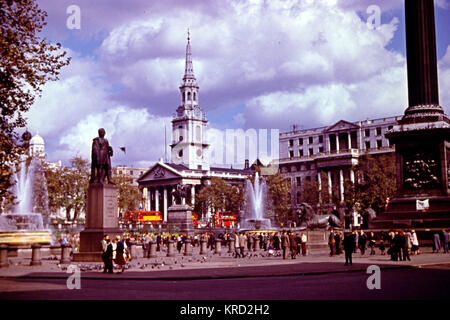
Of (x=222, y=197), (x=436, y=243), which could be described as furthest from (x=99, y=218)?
(x=222, y=197)

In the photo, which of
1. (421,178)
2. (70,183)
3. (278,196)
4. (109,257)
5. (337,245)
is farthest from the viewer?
(278,196)

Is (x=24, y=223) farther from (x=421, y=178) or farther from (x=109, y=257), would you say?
(x=421, y=178)

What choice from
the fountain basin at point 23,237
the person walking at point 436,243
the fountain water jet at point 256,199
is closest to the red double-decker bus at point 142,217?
the fountain water jet at point 256,199

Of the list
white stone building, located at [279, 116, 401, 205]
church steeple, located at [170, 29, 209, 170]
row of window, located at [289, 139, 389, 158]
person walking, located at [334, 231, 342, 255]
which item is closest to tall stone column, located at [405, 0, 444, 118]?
person walking, located at [334, 231, 342, 255]

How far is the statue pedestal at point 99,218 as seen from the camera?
33.0 m

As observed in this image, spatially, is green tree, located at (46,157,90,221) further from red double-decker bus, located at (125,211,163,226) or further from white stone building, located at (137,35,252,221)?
white stone building, located at (137,35,252,221)

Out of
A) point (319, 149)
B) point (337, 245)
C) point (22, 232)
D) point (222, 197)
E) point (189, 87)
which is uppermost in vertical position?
point (189, 87)

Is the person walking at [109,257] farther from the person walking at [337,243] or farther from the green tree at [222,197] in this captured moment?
the green tree at [222,197]

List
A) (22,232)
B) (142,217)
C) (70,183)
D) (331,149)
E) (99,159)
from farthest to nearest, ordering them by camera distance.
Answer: (331,149), (142,217), (70,183), (22,232), (99,159)

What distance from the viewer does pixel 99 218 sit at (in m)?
33.0

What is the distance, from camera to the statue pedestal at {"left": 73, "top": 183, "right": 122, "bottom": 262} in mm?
32969

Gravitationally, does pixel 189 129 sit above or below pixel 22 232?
above
